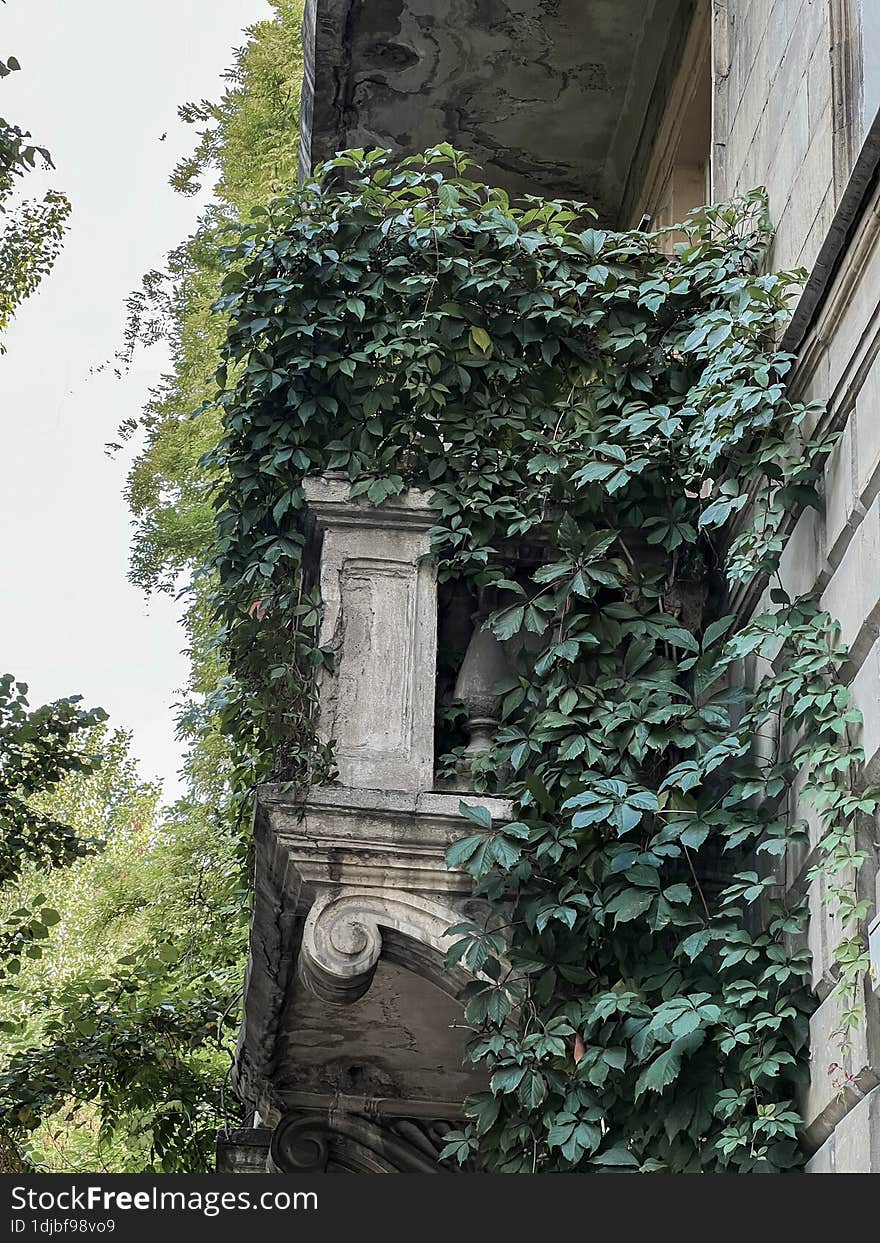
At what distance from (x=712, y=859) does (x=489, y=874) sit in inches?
32.2

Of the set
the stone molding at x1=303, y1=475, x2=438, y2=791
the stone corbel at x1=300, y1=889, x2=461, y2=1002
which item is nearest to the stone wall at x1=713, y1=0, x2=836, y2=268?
the stone molding at x1=303, y1=475, x2=438, y2=791

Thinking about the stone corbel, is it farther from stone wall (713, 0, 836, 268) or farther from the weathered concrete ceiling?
the weathered concrete ceiling

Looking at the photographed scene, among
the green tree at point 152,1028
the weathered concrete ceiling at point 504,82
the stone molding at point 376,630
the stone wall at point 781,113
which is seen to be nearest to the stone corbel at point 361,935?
the stone molding at point 376,630

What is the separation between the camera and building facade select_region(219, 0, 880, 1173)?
16.8 ft

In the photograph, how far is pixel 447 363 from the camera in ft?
22.3

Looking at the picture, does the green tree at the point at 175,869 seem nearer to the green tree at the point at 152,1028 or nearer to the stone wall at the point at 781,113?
the green tree at the point at 152,1028

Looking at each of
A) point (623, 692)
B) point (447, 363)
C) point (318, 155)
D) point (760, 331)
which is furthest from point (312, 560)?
point (318, 155)

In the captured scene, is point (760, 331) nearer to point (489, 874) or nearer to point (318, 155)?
point (489, 874)

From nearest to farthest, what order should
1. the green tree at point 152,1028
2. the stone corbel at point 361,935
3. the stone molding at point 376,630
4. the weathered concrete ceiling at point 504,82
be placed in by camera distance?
the stone corbel at point 361,935, the stone molding at point 376,630, the green tree at point 152,1028, the weathered concrete ceiling at point 504,82

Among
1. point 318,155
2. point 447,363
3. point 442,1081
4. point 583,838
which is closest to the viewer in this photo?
point 583,838

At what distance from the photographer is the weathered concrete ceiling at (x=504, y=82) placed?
9.90 metres

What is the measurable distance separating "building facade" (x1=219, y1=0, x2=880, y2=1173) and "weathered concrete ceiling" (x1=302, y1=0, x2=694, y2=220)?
10cm

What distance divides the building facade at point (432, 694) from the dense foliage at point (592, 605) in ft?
0.43

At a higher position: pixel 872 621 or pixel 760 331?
pixel 760 331
